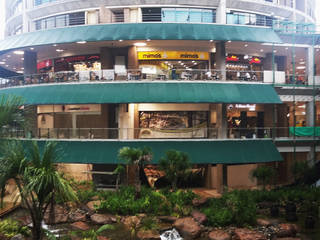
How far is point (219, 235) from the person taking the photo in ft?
50.1

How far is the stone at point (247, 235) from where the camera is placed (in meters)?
14.9

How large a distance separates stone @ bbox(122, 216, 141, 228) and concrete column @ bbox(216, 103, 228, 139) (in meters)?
11.0

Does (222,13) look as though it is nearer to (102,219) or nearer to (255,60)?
(255,60)

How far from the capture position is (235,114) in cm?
2952

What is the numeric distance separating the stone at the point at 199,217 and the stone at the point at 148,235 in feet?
9.08

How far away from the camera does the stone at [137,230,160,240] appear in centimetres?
1529

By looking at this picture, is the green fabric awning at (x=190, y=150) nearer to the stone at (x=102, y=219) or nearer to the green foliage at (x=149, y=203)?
the green foliage at (x=149, y=203)

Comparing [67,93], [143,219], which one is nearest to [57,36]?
[67,93]

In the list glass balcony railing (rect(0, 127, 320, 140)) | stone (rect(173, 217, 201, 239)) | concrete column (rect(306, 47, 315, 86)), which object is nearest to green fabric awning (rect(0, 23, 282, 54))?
concrete column (rect(306, 47, 315, 86))

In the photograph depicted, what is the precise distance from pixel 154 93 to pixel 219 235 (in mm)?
11793

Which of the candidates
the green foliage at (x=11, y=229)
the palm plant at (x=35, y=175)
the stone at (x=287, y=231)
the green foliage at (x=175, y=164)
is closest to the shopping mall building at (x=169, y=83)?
the green foliage at (x=175, y=164)

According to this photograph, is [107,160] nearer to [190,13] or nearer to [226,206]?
[226,206]

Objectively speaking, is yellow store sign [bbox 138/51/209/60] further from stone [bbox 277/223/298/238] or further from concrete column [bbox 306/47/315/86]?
stone [bbox 277/223/298/238]

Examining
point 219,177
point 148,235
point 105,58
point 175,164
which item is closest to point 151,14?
point 105,58
